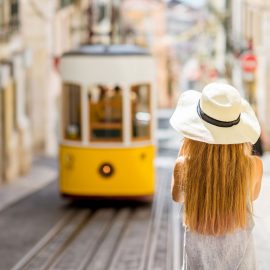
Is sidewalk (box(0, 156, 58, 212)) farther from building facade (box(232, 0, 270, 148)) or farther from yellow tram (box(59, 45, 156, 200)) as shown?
building facade (box(232, 0, 270, 148))

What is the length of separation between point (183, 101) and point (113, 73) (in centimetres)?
1070

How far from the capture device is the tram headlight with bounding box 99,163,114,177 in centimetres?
1463

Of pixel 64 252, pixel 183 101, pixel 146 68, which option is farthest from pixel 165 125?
pixel 183 101

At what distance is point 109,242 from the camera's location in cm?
1209

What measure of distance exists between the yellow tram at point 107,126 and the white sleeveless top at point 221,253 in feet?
34.8

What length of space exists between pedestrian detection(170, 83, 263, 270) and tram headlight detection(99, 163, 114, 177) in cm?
1058

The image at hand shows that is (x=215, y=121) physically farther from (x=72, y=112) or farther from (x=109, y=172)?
(x=72, y=112)

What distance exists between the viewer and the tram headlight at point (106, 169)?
14.6m

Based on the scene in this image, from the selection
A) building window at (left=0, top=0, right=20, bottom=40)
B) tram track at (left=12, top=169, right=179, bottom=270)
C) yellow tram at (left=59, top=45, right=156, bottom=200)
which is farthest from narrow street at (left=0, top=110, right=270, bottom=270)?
building window at (left=0, top=0, right=20, bottom=40)

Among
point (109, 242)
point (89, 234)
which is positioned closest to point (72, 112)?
point (89, 234)

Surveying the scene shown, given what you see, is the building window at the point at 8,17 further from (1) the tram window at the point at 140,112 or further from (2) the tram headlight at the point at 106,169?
(2) the tram headlight at the point at 106,169

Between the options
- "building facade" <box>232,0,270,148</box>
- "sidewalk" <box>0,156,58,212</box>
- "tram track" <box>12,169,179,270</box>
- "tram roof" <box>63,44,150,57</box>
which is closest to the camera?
"tram track" <box>12,169,179,270</box>

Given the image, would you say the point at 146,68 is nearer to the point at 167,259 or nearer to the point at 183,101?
the point at 167,259

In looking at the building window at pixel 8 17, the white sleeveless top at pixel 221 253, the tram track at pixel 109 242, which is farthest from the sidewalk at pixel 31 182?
the white sleeveless top at pixel 221 253
